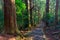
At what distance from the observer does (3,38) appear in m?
9.82

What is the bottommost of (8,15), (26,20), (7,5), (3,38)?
(26,20)

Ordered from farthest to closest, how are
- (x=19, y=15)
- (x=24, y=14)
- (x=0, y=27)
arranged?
(x=24, y=14)
(x=19, y=15)
(x=0, y=27)

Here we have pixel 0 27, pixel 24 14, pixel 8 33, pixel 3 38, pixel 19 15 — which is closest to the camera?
pixel 3 38

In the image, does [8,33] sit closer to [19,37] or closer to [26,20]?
[19,37]

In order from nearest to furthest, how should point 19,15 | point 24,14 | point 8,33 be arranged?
point 8,33 → point 19,15 → point 24,14

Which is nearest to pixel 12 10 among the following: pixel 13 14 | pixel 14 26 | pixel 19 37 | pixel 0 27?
pixel 13 14

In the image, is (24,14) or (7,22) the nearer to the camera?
(7,22)

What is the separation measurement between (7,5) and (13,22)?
1260mm

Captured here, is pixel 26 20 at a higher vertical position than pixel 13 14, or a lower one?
lower

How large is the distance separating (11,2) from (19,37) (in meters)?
2.51

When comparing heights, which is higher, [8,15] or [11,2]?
[11,2]

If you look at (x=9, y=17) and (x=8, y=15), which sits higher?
Answer: (x=8, y=15)

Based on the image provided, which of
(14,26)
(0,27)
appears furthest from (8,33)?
(0,27)

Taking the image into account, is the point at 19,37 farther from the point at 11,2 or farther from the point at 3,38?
the point at 11,2
